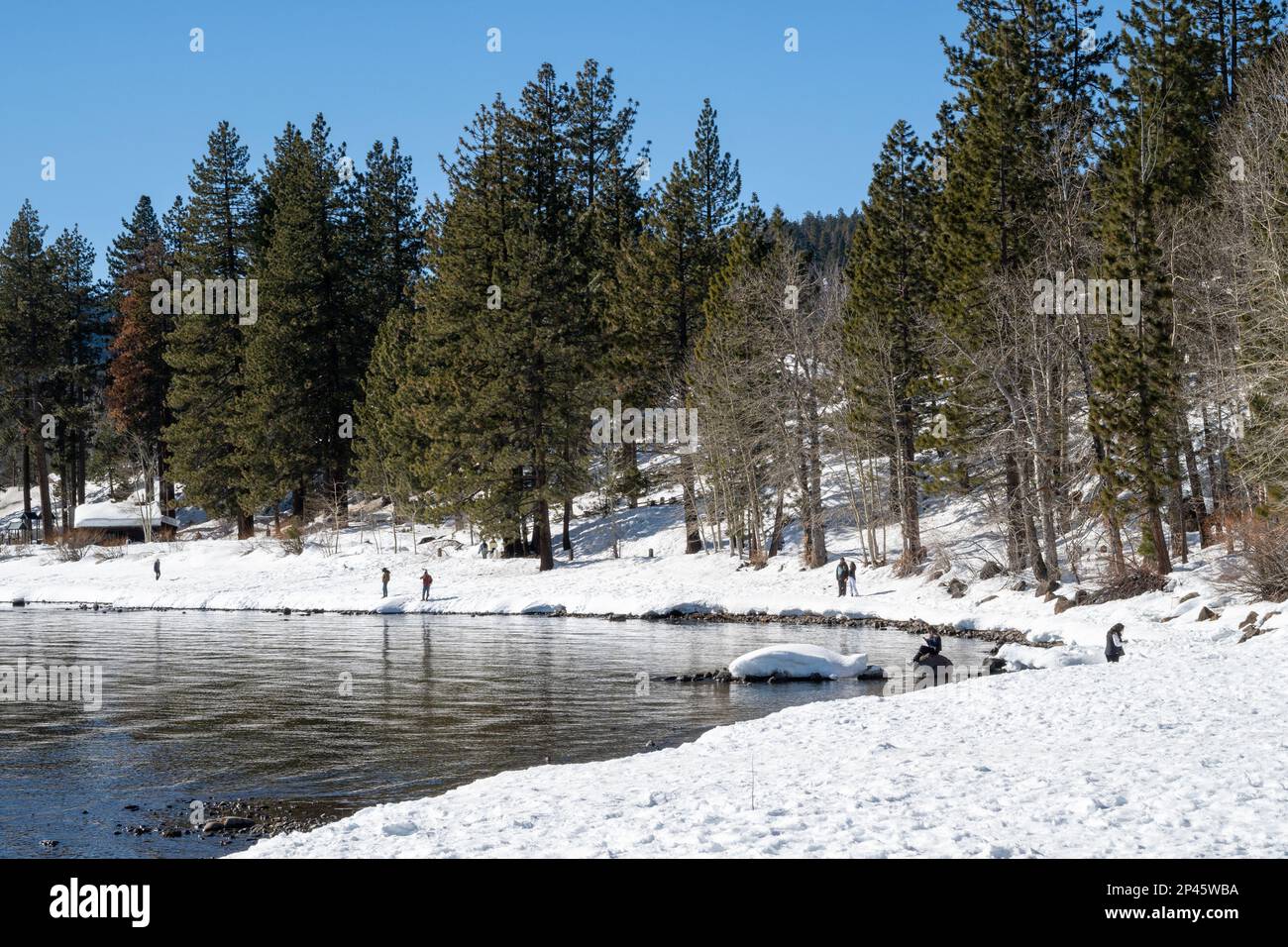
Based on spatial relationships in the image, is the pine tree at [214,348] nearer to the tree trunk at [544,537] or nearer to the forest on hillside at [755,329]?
the forest on hillside at [755,329]

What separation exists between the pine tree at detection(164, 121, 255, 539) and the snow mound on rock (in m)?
45.7

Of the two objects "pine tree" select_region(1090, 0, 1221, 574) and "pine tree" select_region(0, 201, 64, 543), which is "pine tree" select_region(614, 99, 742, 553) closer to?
"pine tree" select_region(1090, 0, 1221, 574)

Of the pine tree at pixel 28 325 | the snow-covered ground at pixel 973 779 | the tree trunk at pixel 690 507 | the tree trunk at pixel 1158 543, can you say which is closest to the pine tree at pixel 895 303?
the tree trunk at pixel 690 507

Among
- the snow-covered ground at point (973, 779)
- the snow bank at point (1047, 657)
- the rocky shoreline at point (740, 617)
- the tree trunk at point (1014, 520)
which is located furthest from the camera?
the tree trunk at point (1014, 520)

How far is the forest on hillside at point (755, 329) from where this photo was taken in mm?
33094

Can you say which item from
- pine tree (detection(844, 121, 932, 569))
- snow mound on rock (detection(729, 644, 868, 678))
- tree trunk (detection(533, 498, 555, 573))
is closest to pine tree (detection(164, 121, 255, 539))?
tree trunk (detection(533, 498, 555, 573))

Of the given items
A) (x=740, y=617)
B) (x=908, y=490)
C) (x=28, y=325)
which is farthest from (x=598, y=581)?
(x=28, y=325)

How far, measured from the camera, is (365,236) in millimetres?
70062

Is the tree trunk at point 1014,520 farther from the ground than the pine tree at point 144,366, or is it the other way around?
the pine tree at point 144,366

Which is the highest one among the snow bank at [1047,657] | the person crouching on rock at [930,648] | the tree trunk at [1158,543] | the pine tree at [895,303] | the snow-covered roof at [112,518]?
the pine tree at [895,303]

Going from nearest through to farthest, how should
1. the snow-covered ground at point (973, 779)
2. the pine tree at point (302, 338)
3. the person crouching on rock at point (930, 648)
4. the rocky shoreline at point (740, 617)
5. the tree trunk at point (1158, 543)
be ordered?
1. the snow-covered ground at point (973, 779)
2. the person crouching on rock at point (930, 648)
3. the rocky shoreline at point (740, 617)
4. the tree trunk at point (1158, 543)
5. the pine tree at point (302, 338)

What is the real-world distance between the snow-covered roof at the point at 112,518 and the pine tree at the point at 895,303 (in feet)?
153

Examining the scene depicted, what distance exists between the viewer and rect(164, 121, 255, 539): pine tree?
64750 millimetres
